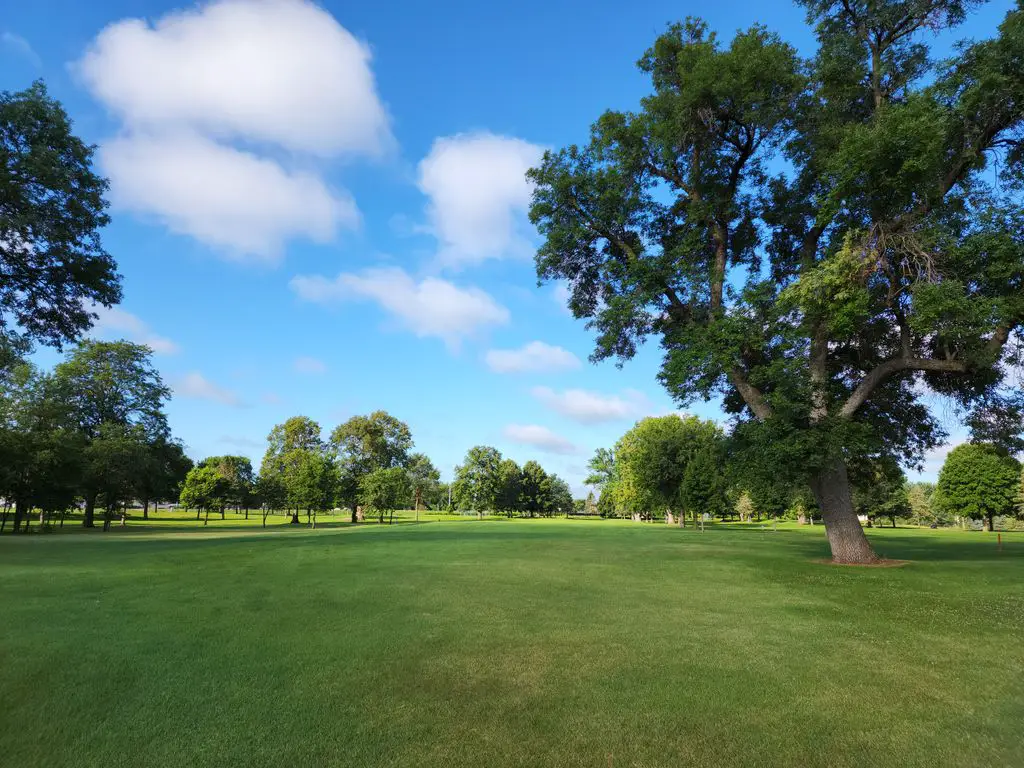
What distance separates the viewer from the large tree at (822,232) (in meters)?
14.3

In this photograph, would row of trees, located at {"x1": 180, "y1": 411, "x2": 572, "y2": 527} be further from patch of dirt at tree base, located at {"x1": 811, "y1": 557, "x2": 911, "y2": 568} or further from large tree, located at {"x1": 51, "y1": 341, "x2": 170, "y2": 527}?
patch of dirt at tree base, located at {"x1": 811, "y1": 557, "x2": 911, "y2": 568}

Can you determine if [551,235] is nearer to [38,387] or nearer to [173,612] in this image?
[173,612]

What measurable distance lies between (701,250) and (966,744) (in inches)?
741

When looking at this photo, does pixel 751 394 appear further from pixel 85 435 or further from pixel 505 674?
pixel 85 435

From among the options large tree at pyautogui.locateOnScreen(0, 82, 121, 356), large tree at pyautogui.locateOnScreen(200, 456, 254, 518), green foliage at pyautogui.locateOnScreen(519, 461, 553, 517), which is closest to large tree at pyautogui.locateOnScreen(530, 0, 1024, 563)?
large tree at pyautogui.locateOnScreen(0, 82, 121, 356)

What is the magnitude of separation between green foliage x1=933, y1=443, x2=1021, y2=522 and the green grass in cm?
5963

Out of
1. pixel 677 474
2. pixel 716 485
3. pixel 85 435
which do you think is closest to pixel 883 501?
pixel 677 474

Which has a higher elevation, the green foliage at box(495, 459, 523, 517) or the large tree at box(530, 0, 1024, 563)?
the large tree at box(530, 0, 1024, 563)

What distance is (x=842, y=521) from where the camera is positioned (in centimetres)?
1736

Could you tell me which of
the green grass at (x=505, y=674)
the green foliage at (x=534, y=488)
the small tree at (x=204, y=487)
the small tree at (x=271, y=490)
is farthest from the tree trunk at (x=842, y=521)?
the green foliage at (x=534, y=488)

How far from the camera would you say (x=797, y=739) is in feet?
15.1

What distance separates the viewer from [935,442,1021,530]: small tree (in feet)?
184

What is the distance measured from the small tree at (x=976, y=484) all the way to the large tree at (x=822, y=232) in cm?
5144

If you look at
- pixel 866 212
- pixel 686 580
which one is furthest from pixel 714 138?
pixel 686 580
